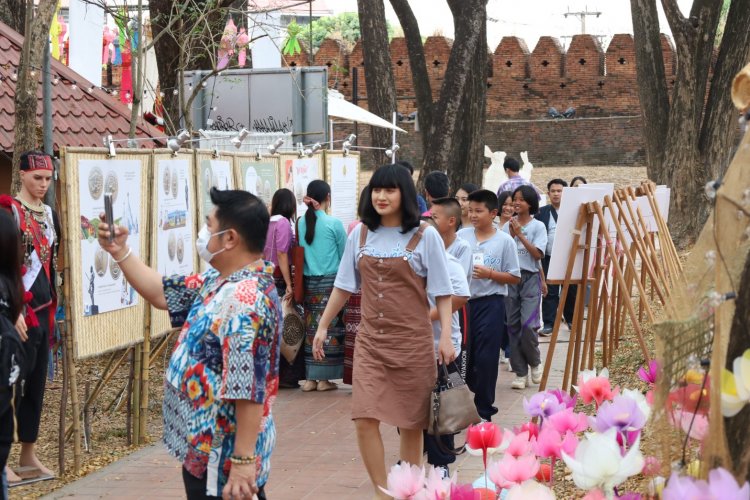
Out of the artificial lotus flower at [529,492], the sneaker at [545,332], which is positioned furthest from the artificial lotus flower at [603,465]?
the sneaker at [545,332]

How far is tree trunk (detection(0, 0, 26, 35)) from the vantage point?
44.6ft

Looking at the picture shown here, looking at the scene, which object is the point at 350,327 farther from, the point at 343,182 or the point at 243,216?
the point at 243,216

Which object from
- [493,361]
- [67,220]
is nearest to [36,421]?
[67,220]

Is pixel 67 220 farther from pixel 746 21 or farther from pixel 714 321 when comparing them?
pixel 746 21

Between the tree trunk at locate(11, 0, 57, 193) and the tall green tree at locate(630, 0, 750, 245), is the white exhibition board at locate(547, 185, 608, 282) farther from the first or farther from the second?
the tall green tree at locate(630, 0, 750, 245)

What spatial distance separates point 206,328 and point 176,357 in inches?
6.8

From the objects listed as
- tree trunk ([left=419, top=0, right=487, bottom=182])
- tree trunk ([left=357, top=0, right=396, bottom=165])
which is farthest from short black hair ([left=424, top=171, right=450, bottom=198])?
tree trunk ([left=357, top=0, right=396, bottom=165])

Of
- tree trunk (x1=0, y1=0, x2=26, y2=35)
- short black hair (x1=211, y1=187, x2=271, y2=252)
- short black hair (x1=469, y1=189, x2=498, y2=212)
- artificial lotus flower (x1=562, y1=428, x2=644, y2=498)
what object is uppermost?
tree trunk (x1=0, y1=0, x2=26, y2=35)

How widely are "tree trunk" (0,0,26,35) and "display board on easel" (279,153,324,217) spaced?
415 cm

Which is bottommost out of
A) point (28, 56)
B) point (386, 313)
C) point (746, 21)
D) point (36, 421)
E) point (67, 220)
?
point (36, 421)

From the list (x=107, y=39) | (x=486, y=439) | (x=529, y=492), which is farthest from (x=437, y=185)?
(x=107, y=39)

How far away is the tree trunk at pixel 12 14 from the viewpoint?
13602 millimetres

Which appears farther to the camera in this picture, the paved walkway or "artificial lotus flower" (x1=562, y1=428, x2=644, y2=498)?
the paved walkway

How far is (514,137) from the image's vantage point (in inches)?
1421
